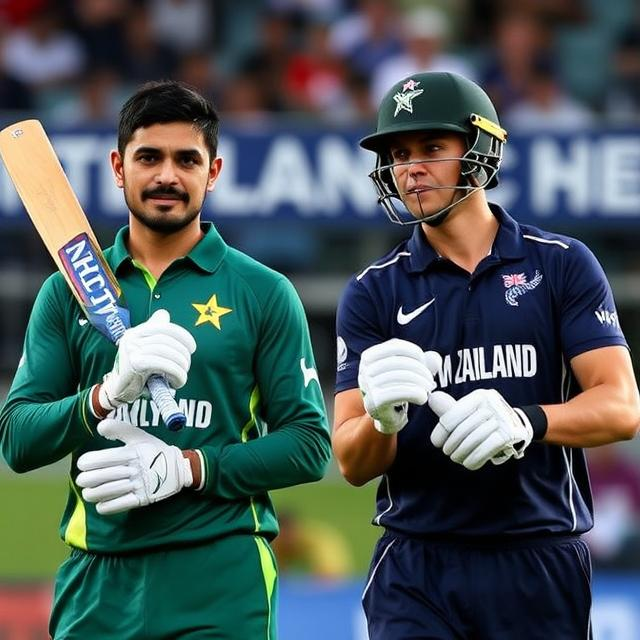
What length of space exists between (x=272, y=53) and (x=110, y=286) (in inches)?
284

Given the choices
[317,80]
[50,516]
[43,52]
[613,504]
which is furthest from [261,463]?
[43,52]

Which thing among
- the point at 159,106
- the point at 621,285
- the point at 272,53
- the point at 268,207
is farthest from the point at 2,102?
the point at 159,106

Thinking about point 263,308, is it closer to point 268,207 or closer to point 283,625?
point 283,625

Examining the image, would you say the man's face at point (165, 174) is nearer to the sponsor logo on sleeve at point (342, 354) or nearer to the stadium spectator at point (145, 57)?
the sponsor logo on sleeve at point (342, 354)

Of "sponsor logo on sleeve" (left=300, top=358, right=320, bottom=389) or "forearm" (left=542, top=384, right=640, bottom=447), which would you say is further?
"sponsor logo on sleeve" (left=300, top=358, right=320, bottom=389)

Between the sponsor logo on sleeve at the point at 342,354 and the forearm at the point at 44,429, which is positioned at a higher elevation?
the sponsor logo on sleeve at the point at 342,354

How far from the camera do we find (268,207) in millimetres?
8500

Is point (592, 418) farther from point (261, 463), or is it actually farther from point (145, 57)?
point (145, 57)

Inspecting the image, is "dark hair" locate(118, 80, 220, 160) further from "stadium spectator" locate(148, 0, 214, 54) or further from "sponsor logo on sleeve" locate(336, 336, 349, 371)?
"stadium spectator" locate(148, 0, 214, 54)

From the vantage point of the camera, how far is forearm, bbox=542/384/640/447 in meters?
3.74

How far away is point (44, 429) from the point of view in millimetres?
Result: 3848

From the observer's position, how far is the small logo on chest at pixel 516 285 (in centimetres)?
397

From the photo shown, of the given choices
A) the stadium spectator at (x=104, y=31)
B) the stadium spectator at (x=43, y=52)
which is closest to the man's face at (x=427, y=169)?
the stadium spectator at (x=104, y=31)

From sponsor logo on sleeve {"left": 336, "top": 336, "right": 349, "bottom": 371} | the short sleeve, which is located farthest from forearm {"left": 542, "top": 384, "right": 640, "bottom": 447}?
sponsor logo on sleeve {"left": 336, "top": 336, "right": 349, "bottom": 371}
